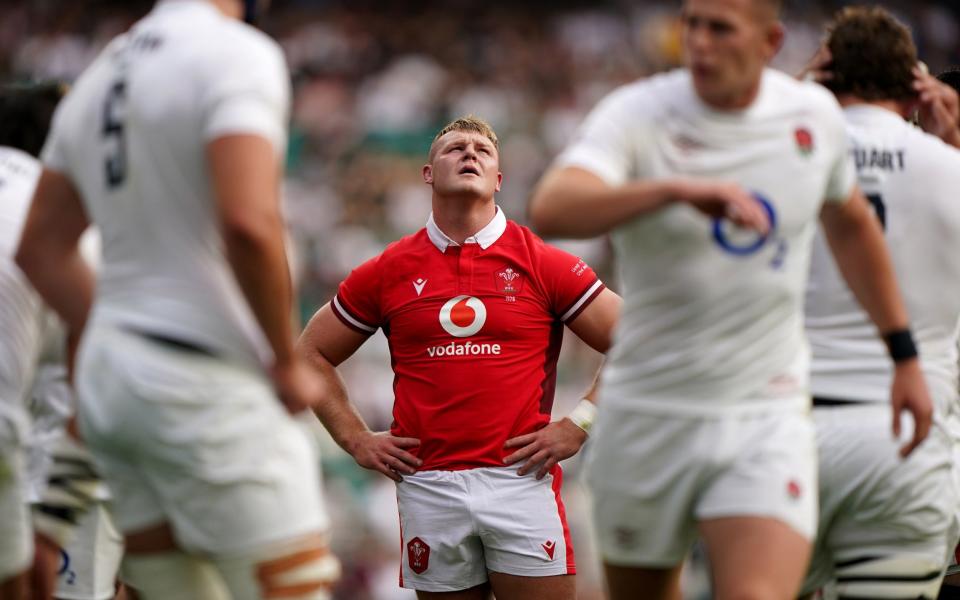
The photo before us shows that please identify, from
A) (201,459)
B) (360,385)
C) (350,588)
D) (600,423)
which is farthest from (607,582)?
(360,385)

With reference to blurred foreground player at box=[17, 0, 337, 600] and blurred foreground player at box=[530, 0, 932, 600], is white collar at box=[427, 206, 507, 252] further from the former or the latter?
blurred foreground player at box=[17, 0, 337, 600]

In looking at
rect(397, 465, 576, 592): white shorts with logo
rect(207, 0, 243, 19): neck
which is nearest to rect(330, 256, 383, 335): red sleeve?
rect(397, 465, 576, 592): white shorts with logo

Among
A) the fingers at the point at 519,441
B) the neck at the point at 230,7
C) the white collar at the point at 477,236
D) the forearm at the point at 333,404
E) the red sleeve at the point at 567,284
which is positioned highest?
the neck at the point at 230,7

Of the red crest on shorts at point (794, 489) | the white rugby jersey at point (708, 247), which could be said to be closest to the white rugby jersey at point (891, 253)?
the white rugby jersey at point (708, 247)

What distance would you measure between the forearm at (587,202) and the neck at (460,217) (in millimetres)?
2322

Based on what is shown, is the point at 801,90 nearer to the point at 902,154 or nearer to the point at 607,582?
the point at 902,154

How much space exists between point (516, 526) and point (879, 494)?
1.82 metres

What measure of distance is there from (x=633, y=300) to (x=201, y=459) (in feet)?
5.13

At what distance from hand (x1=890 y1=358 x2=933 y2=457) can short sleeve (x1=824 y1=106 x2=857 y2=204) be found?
686mm

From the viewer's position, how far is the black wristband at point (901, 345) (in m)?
5.14

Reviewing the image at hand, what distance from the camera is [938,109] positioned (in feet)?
21.0

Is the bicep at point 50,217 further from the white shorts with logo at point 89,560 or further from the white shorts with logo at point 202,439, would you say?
the white shorts with logo at point 89,560

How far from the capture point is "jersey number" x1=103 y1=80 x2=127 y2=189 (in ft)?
14.0

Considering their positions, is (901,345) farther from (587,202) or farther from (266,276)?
(266,276)
